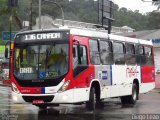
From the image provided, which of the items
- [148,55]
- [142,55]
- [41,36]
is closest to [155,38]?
[148,55]

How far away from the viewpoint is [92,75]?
15773 mm

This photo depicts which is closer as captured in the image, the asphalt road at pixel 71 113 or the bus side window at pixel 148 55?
the asphalt road at pixel 71 113

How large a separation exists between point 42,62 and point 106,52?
11.7 feet

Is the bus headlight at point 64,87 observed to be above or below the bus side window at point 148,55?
below

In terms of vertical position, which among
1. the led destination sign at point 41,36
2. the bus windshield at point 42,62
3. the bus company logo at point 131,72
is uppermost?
the led destination sign at point 41,36

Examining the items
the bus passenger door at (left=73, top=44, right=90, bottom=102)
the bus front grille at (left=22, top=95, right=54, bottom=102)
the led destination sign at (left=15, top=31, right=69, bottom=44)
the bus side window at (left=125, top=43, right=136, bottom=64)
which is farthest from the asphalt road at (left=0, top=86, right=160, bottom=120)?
the bus side window at (left=125, top=43, right=136, bottom=64)

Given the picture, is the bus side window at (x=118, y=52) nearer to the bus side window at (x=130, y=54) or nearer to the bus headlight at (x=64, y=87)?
the bus side window at (x=130, y=54)

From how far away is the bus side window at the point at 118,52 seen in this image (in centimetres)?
1809

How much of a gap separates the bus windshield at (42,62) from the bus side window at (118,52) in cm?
403

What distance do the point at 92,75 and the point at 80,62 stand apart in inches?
40.5

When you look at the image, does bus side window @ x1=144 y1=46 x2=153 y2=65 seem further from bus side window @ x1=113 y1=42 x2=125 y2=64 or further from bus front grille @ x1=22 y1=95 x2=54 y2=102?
bus front grille @ x1=22 y1=95 x2=54 y2=102

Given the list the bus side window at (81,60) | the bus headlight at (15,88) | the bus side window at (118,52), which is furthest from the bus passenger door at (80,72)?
the bus side window at (118,52)

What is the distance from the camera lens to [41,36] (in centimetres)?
1497

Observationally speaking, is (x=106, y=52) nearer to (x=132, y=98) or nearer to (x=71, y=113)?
(x=71, y=113)
